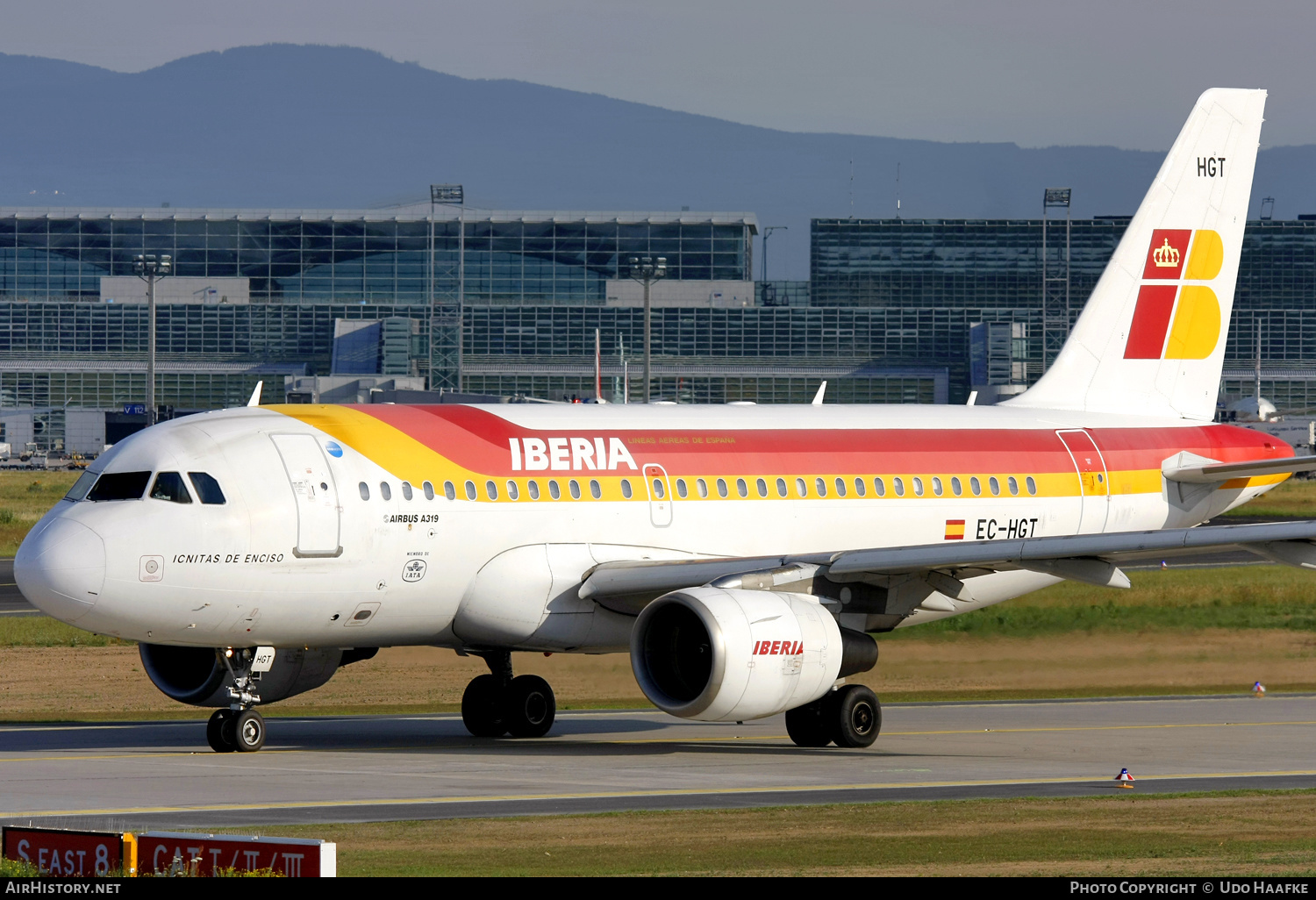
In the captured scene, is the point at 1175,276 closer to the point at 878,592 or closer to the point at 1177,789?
the point at 878,592

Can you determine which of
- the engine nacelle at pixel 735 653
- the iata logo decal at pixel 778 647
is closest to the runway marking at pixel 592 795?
the engine nacelle at pixel 735 653

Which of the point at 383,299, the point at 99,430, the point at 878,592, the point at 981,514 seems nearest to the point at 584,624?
the point at 878,592

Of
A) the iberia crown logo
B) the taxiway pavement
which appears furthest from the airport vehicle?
the iberia crown logo

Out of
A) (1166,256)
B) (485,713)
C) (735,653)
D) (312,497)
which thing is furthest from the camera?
(1166,256)

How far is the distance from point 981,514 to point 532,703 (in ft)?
28.2

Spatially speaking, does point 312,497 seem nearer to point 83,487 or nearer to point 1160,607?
point 83,487

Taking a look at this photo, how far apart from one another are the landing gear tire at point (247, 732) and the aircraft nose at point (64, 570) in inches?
124

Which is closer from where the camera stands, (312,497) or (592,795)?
(592,795)

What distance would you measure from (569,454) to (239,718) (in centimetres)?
643

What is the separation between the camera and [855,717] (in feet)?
92.5

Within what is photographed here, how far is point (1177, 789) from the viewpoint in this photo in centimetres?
2333

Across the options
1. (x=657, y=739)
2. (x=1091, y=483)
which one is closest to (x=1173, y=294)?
(x=1091, y=483)

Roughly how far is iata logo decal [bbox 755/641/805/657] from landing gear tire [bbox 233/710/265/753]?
295 inches

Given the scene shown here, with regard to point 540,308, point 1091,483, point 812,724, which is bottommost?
point 812,724
